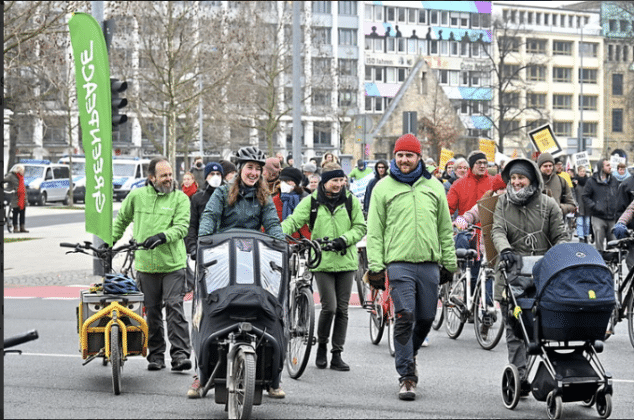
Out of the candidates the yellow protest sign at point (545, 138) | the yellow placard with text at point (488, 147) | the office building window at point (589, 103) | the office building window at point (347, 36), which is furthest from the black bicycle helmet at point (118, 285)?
the office building window at point (589, 103)

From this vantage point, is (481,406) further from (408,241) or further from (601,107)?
(601,107)

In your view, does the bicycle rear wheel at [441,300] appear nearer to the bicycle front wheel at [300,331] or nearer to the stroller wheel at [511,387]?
the bicycle front wheel at [300,331]

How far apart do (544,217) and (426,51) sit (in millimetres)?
108080

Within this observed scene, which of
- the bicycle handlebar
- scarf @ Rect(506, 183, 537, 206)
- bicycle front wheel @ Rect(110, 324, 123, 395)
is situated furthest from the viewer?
scarf @ Rect(506, 183, 537, 206)

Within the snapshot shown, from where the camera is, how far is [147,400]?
7.79 m

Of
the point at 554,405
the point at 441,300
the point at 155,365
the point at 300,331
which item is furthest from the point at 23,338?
the point at 441,300

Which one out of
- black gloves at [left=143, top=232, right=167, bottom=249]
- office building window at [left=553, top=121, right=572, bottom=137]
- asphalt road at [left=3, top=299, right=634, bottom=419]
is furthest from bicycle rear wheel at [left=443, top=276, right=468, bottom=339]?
office building window at [left=553, top=121, right=572, bottom=137]

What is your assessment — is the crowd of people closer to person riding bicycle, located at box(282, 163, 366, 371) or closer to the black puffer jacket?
person riding bicycle, located at box(282, 163, 366, 371)

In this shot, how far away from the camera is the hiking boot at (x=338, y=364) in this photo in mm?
9250

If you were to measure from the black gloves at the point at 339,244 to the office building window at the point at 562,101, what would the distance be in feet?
355

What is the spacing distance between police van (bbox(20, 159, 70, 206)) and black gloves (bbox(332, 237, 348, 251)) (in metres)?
46.5

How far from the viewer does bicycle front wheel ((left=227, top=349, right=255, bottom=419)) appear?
21.5ft

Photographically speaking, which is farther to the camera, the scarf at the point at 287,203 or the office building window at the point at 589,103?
the office building window at the point at 589,103

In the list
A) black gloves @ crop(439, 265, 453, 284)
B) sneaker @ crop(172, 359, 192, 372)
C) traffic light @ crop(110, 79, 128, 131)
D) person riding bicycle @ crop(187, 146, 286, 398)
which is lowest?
sneaker @ crop(172, 359, 192, 372)
